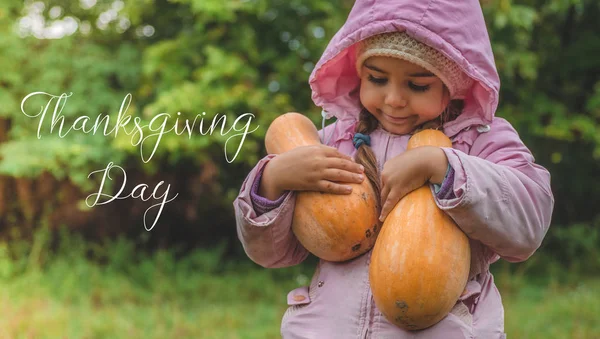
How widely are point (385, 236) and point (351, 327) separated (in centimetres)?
30

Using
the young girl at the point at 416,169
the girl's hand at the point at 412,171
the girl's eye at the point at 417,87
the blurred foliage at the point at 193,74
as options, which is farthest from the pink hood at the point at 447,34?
the blurred foliage at the point at 193,74

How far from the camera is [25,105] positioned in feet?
17.9

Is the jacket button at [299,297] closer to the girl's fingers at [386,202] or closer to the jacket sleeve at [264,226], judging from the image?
the jacket sleeve at [264,226]

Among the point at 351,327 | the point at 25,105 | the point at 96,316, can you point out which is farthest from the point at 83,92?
the point at 351,327

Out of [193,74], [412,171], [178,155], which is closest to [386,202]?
[412,171]

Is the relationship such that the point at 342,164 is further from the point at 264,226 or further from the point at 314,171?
the point at 264,226

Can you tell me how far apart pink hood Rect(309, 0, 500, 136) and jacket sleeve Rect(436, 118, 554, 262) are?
6.2 inches

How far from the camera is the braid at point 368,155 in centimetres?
211

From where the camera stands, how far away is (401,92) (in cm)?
208

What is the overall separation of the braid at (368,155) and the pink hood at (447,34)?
0.21 feet

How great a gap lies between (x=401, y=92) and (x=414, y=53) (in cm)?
12

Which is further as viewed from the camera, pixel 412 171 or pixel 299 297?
pixel 299 297

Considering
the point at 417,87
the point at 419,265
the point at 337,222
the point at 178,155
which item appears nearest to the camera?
the point at 419,265

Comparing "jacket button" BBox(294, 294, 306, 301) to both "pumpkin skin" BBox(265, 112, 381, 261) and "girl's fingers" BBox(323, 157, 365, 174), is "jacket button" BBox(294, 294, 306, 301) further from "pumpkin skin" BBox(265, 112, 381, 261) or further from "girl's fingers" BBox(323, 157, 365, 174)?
"girl's fingers" BBox(323, 157, 365, 174)
